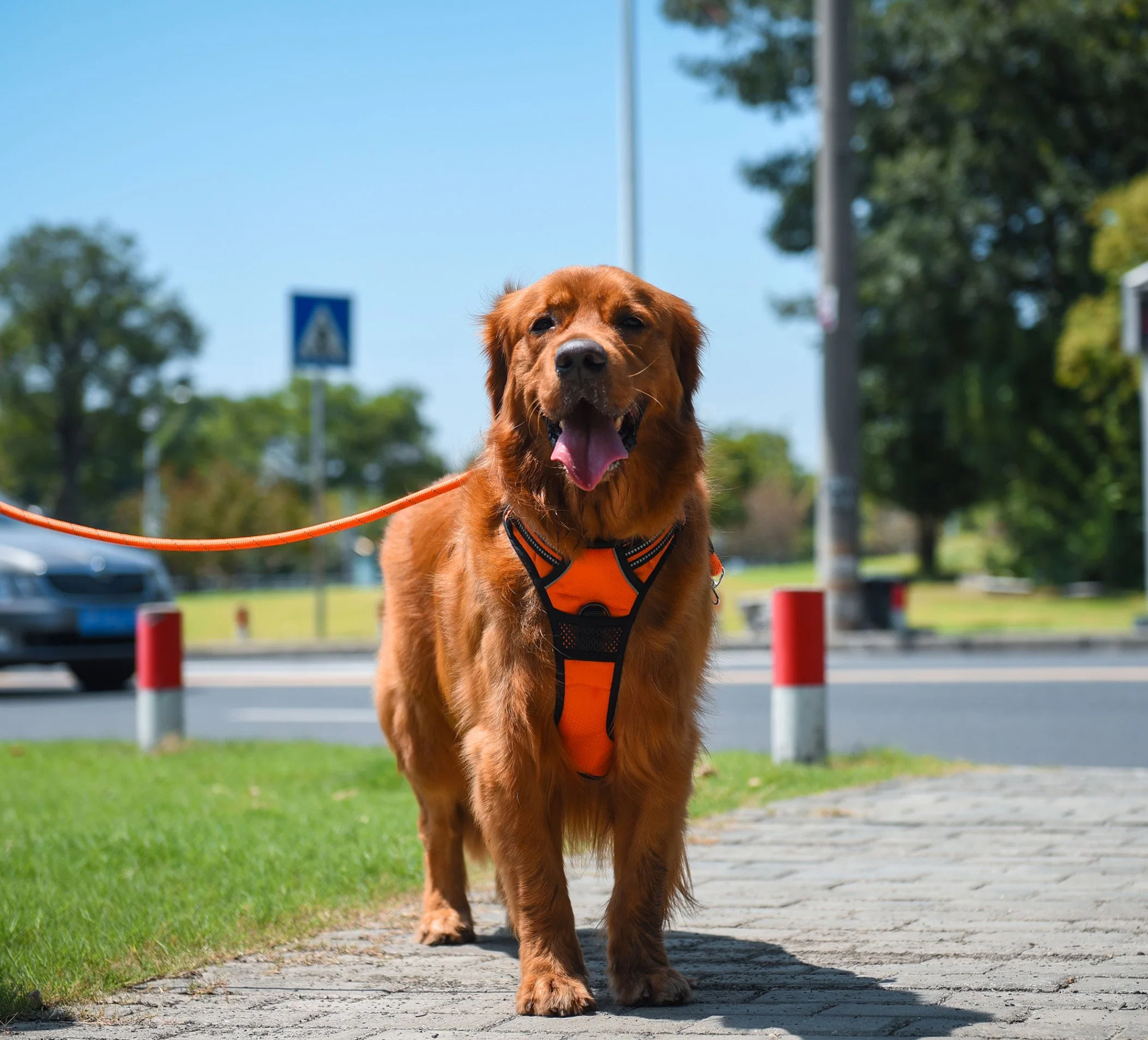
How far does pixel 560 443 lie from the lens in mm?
3340

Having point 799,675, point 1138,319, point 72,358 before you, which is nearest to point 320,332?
point 1138,319

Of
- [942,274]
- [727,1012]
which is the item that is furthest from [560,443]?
[942,274]

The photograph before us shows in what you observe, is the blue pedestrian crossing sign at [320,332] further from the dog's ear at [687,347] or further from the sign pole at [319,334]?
the dog's ear at [687,347]

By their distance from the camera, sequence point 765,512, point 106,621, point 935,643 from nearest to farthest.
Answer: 1. point 106,621
2. point 935,643
3. point 765,512

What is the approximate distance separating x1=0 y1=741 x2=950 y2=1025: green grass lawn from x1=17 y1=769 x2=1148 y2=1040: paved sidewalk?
0.23 m

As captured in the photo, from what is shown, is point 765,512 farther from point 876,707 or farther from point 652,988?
point 652,988

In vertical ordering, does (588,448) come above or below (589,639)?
above

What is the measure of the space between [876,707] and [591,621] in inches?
286

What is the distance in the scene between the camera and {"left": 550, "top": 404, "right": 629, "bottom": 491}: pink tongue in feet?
10.8

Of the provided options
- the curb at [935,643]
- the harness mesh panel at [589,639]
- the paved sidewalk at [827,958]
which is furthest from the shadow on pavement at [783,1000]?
the curb at [935,643]

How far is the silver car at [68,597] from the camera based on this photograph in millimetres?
12844

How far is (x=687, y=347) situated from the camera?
12.3ft

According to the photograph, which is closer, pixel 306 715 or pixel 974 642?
pixel 306 715

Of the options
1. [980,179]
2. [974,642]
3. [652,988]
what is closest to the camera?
[652,988]
